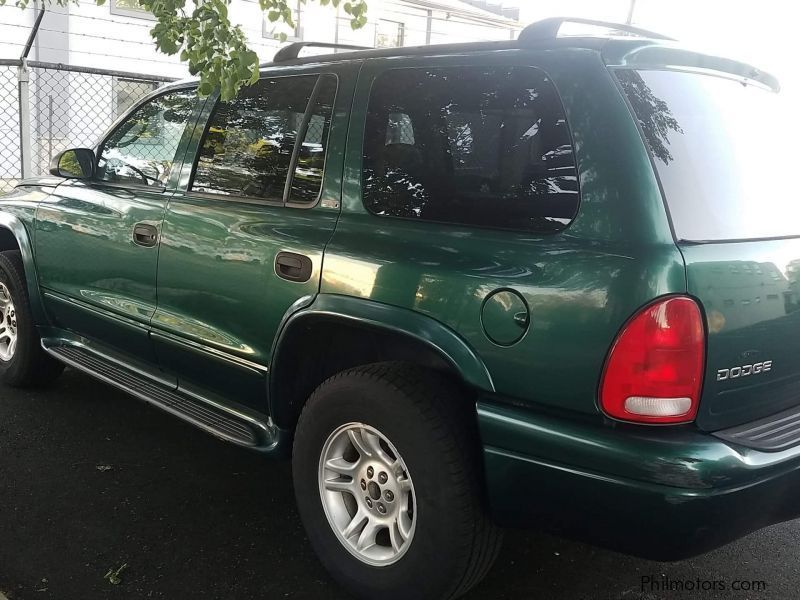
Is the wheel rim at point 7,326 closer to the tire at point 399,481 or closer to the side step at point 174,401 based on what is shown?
the side step at point 174,401

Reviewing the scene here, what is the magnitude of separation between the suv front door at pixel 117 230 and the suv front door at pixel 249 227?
15 cm

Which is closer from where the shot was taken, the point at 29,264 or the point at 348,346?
the point at 348,346

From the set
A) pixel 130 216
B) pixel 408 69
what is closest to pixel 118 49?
pixel 130 216

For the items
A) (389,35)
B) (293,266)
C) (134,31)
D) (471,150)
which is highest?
(389,35)

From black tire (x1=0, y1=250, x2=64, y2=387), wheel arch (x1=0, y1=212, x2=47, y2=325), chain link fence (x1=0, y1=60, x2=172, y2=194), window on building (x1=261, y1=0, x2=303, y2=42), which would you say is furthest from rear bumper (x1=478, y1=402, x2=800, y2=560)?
chain link fence (x1=0, y1=60, x2=172, y2=194)

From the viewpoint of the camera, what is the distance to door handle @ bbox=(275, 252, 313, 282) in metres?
2.77

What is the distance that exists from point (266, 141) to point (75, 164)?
4.90 feet

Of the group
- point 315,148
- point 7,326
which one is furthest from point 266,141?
point 7,326

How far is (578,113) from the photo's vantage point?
2.25 m

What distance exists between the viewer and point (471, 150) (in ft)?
8.23

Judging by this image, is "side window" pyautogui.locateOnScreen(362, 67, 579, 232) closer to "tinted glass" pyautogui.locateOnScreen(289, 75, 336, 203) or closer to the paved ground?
"tinted glass" pyautogui.locateOnScreen(289, 75, 336, 203)

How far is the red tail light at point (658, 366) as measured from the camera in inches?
80.3

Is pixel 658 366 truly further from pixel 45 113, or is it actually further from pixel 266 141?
pixel 45 113

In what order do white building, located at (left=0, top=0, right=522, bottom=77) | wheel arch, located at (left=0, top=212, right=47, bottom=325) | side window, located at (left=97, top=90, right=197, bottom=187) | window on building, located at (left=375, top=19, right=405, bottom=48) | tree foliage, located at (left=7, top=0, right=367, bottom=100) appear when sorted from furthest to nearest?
window on building, located at (left=375, top=19, right=405, bottom=48) < white building, located at (left=0, top=0, right=522, bottom=77) < wheel arch, located at (left=0, top=212, right=47, bottom=325) < side window, located at (left=97, top=90, right=197, bottom=187) < tree foliage, located at (left=7, top=0, right=367, bottom=100)
